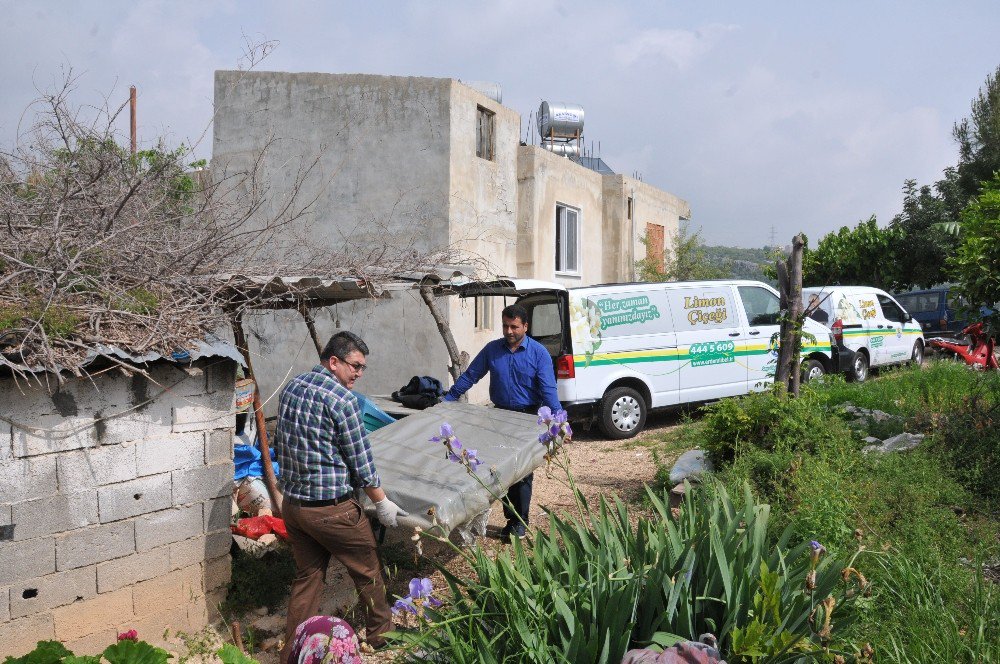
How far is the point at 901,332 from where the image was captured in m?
15.4

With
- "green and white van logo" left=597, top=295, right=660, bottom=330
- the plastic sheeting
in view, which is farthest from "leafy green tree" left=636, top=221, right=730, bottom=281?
the plastic sheeting

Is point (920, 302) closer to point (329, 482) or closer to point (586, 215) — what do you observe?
point (586, 215)

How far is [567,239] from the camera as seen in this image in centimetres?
1677

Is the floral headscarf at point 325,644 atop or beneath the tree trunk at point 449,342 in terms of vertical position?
beneath

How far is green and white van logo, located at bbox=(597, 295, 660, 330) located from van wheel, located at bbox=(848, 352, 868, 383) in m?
5.37

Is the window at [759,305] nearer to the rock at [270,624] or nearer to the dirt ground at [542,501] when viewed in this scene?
the dirt ground at [542,501]

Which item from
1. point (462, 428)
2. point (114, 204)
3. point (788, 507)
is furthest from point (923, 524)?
point (114, 204)

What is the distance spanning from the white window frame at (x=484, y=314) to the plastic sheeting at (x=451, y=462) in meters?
8.27

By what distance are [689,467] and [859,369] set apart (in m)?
8.30

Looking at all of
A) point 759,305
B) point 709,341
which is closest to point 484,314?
point 709,341

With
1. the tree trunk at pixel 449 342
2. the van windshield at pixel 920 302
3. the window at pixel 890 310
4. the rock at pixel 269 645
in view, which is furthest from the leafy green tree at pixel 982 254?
the van windshield at pixel 920 302

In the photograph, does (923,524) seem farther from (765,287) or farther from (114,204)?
(765,287)

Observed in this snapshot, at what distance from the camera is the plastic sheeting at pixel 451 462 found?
4.53m

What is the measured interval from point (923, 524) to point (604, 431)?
19.3 ft
